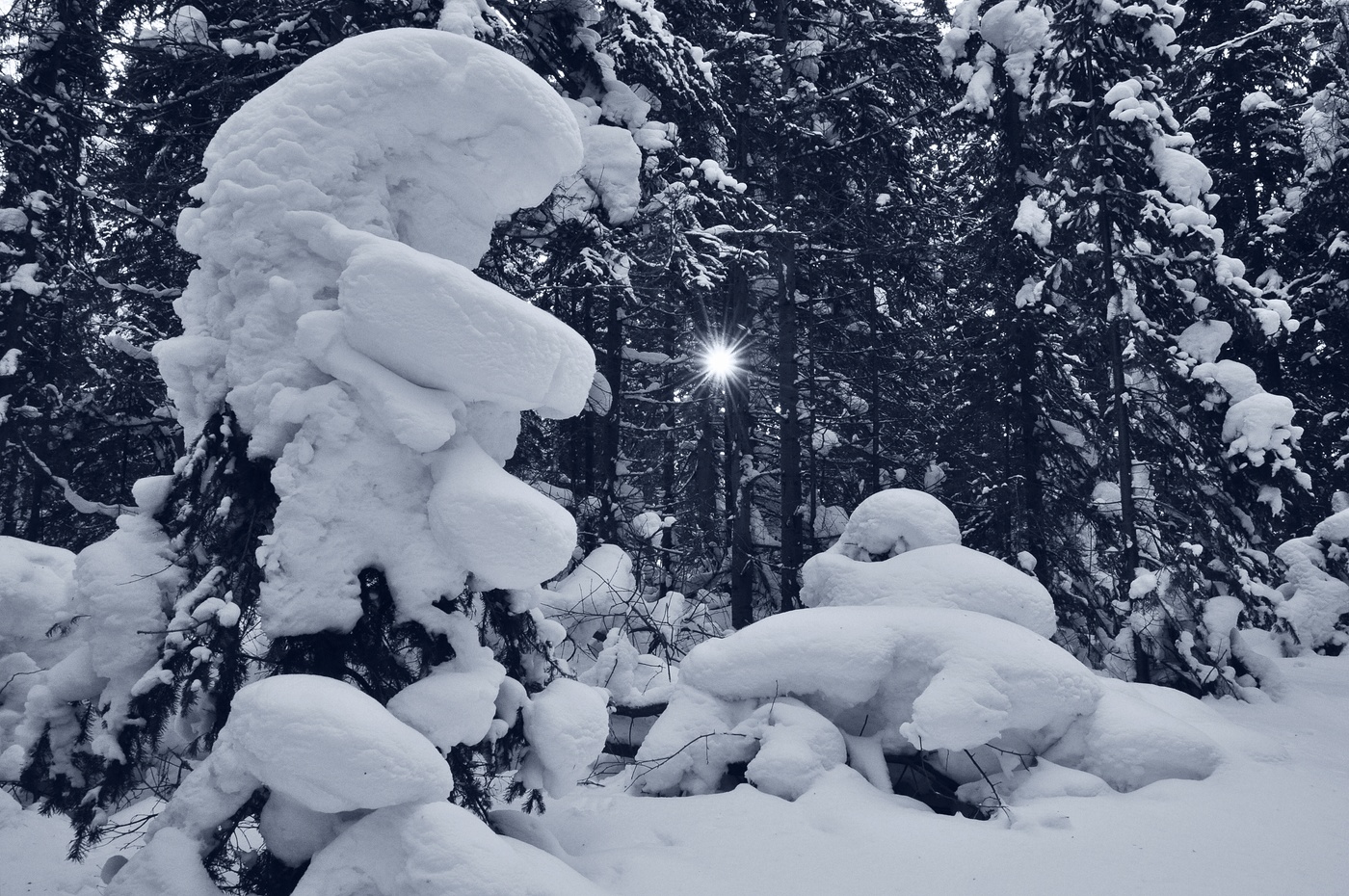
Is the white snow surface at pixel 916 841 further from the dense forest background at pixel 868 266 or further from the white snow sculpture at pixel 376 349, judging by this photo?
the dense forest background at pixel 868 266

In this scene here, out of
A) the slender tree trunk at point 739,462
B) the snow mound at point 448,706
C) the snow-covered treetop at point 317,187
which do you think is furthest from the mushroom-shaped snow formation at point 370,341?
the slender tree trunk at point 739,462

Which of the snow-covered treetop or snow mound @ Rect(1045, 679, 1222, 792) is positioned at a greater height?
the snow-covered treetop

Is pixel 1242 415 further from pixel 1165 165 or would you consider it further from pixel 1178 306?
pixel 1165 165

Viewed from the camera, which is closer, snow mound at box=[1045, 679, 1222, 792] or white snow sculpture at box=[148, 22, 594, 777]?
white snow sculpture at box=[148, 22, 594, 777]

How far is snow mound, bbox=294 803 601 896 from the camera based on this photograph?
3121 millimetres

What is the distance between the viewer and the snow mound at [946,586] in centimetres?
640

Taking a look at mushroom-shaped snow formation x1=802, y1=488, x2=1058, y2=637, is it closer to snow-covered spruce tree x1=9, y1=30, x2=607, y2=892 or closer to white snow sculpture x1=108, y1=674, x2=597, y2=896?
snow-covered spruce tree x1=9, y1=30, x2=607, y2=892

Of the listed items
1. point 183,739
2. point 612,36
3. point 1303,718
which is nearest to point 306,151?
point 183,739

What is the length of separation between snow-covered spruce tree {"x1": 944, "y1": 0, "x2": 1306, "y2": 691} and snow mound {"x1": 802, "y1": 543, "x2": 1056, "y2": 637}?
2769mm

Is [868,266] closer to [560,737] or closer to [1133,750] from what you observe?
[1133,750]

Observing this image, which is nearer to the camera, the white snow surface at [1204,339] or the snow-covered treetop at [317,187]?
the snow-covered treetop at [317,187]

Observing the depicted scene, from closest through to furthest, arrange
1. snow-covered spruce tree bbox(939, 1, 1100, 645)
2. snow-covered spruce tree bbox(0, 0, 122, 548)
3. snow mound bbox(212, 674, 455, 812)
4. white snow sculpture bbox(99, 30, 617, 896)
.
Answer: snow mound bbox(212, 674, 455, 812), white snow sculpture bbox(99, 30, 617, 896), snow-covered spruce tree bbox(939, 1, 1100, 645), snow-covered spruce tree bbox(0, 0, 122, 548)

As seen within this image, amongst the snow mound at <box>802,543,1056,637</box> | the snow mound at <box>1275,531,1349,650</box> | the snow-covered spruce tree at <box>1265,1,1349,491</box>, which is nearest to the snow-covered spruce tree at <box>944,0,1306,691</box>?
the snow mound at <box>1275,531,1349,650</box>

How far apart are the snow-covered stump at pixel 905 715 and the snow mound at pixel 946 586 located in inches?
8.1
